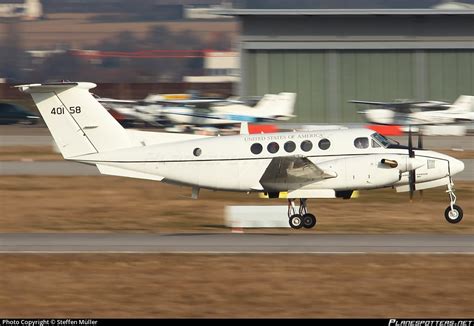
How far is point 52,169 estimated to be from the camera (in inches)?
1690

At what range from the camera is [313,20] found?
66.6 meters

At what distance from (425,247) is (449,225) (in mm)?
5892

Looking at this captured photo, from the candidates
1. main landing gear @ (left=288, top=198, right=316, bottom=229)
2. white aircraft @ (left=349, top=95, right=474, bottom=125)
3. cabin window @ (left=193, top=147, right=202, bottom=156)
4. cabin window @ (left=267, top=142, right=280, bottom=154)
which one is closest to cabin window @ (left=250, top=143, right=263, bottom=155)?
cabin window @ (left=267, top=142, right=280, bottom=154)

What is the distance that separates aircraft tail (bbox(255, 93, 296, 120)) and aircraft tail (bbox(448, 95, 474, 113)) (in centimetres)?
1056

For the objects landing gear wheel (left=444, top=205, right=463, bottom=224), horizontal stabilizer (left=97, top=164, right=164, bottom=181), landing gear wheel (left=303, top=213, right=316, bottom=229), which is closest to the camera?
landing gear wheel (left=444, top=205, right=463, bottom=224)

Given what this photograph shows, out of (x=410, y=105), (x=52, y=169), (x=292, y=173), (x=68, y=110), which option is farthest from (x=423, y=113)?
(x=68, y=110)

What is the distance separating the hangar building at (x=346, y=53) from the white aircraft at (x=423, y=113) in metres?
2.89

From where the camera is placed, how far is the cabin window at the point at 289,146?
2589cm

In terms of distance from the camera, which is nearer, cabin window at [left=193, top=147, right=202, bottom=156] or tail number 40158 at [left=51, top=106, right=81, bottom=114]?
tail number 40158 at [left=51, top=106, right=81, bottom=114]

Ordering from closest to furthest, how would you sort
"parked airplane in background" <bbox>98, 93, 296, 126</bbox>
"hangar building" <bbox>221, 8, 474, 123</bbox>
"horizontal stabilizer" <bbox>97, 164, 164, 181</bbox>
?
1. "horizontal stabilizer" <bbox>97, 164, 164, 181</bbox>
2. "parked airplane in background" <bbox>98, 93, 296, 126</bbox>
3. "hangar building" <bbox>221, 8, 474, 123</bbox>

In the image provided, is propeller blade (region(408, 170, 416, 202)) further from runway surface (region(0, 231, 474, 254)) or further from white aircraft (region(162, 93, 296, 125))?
white aircraft (region(162, 93, 296, 125))

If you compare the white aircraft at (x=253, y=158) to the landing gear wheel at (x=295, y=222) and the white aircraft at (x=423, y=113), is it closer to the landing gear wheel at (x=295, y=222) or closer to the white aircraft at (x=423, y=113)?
the landing gear wheel at (x=295, y=222)

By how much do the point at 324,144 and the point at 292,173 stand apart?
123 centimetres

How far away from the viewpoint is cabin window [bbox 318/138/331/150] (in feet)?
85.0
